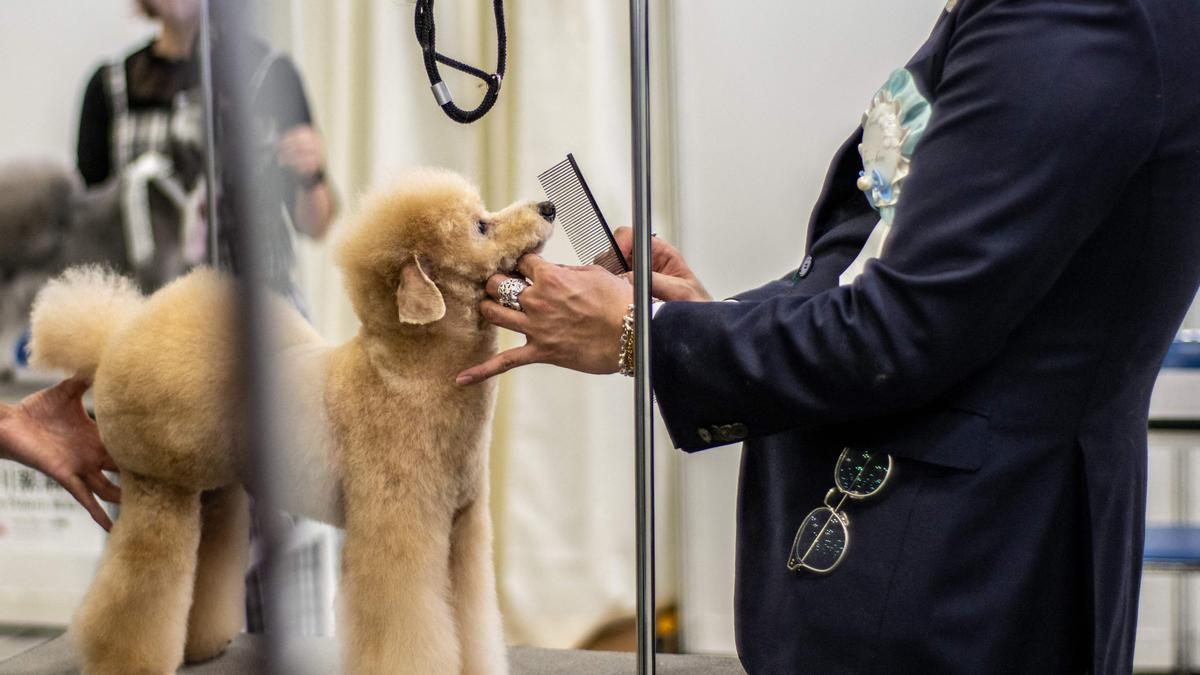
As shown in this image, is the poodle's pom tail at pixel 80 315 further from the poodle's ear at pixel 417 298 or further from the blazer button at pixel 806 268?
the blazer button at pixel 806 268

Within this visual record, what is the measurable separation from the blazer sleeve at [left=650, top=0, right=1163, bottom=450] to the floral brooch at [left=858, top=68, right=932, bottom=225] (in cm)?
5

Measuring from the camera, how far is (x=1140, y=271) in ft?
1.86

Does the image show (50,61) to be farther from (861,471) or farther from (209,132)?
(861,471)

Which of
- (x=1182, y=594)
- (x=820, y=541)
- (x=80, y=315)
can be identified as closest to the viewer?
(x=820, y=541)

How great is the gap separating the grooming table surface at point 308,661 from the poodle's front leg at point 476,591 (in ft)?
0.13

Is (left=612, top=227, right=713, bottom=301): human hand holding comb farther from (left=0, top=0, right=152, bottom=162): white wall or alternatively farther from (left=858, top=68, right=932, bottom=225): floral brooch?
(left=0, top=0, right=152, bottom=162): white wall

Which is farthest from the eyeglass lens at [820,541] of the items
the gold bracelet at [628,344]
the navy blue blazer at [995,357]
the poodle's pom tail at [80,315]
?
the poodle's pom tail at [80,315]

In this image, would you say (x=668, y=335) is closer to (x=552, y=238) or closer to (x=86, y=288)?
(x=552, y=238)

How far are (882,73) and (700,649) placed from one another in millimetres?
575

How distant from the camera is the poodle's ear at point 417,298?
2.29 ft

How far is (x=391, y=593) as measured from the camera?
2.39ft

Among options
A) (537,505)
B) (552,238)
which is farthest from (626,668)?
(552,238)

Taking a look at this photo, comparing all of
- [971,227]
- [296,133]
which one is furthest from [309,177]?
[971,227]

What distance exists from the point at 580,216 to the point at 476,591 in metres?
0.30
